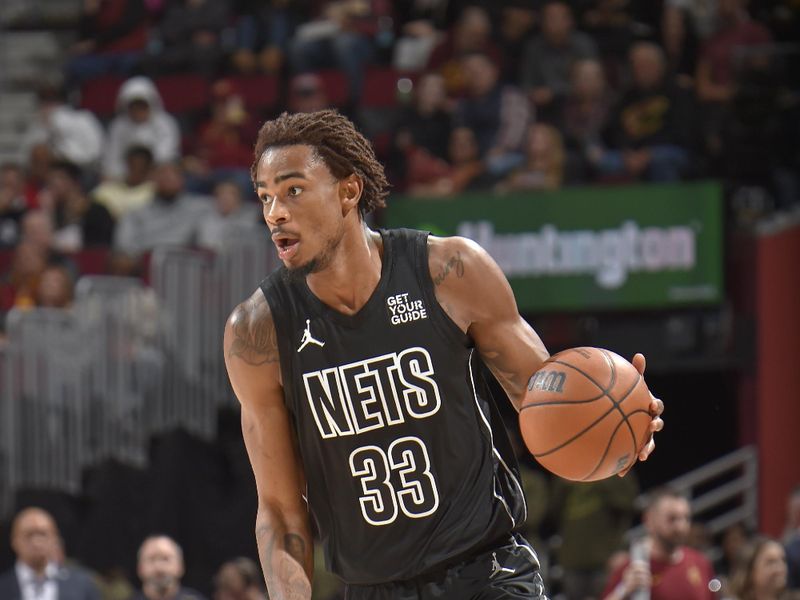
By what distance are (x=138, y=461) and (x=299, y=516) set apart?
6300mm

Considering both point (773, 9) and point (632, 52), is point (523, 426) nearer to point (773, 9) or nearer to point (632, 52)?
point (632, 52)

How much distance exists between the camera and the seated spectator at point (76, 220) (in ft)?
40.4

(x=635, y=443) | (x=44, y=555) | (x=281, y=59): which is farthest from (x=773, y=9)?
(x=635, y=443)

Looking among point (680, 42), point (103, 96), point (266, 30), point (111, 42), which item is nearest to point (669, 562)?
point (680, 42)

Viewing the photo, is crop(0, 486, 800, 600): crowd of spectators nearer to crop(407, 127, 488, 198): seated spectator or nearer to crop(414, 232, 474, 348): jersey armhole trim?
crop(407, 127, 488, 198): seated spectator

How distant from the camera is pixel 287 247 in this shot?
4.39 m

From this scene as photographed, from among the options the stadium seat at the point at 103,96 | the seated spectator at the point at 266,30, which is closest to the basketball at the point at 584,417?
the seated spectator at the point at 266,30

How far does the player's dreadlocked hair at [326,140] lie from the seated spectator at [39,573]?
5282mm

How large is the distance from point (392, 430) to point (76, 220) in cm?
849

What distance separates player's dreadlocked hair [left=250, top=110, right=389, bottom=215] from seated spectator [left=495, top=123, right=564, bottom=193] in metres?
7.16

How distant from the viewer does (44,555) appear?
30.2 ft

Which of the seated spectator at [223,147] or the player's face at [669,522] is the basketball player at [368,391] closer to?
the player's face at [669,522]

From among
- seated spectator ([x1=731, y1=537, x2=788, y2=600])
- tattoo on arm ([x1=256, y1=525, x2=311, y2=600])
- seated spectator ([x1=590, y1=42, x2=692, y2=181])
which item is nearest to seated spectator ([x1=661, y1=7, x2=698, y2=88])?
seated spectator ([x1=590, y1=42, x2=692, y2=181])

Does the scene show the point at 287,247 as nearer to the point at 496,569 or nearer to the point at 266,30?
the point at 496,569
